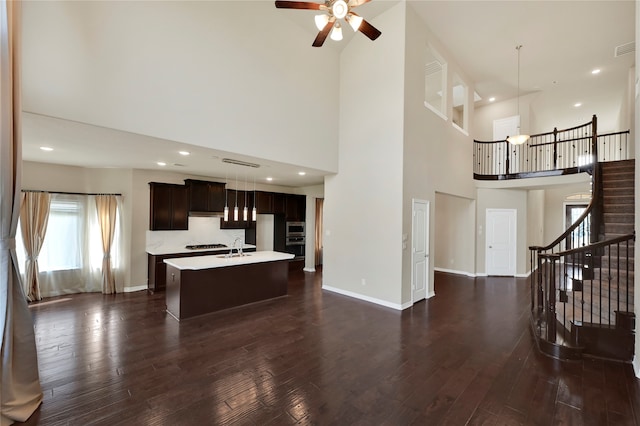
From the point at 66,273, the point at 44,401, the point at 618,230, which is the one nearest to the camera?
the point at 44,401

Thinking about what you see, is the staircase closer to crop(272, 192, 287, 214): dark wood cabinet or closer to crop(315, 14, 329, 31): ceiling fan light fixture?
crop(315, 14, 329, 31): ceiling fan light fixture

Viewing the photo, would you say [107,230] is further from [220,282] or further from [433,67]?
[433,67]

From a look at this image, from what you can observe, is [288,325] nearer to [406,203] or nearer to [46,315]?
[406,203]

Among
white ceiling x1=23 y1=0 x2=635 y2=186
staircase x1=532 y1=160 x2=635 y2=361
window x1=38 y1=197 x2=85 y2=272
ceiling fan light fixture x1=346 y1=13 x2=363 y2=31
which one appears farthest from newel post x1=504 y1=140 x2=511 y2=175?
window x1=38 y1=197 x2=85 y2=272

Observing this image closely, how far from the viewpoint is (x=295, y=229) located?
8742mm

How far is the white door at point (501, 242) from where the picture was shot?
7.86 meters

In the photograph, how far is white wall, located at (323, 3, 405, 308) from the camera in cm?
514

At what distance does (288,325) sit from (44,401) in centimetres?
266

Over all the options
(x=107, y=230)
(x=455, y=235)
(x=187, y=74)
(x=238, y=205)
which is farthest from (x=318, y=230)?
(x=187, y=74)

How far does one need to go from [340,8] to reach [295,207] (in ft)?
20.0

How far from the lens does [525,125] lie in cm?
852

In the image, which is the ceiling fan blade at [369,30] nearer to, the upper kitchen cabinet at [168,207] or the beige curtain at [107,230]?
the upper kitchen cabinet at [168,207]

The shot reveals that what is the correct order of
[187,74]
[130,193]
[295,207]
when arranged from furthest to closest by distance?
1. [295,207]
2. [130,193]
3. [187,74]

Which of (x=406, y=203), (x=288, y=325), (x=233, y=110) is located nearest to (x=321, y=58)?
(x=233, y=110)
